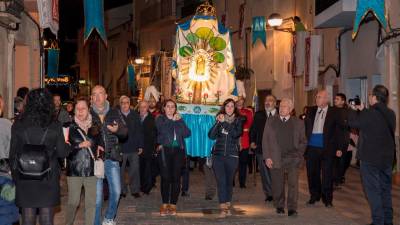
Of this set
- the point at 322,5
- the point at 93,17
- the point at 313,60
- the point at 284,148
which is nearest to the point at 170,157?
the point at 284,148

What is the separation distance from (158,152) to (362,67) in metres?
10.8

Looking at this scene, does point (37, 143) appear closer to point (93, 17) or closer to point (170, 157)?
point (170, 157)

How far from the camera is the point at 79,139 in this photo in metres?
9.34

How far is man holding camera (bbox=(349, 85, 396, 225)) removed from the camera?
10.7 meters

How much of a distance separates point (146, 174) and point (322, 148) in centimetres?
382

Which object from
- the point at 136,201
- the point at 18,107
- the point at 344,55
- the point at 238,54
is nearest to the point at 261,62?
the point at 238,54

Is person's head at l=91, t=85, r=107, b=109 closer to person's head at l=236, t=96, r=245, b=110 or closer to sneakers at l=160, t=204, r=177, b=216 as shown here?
sneakers at l=160, t=204, r=177, b=216

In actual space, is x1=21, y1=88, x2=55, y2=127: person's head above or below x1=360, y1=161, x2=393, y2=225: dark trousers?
above

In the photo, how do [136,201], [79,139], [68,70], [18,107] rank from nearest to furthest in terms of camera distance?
[79,139] → [18,107] → [136,201] → [68,70]

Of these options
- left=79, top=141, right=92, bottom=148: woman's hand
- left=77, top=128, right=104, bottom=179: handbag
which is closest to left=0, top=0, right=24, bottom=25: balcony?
left=77, top=128, right=104, bottom=179: handbag

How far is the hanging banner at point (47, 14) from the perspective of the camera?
59.3ft

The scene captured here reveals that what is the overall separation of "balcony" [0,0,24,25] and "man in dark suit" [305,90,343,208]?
7.15m

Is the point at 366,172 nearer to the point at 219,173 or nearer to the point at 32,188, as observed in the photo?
the point at 219,173

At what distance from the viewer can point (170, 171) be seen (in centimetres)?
1221
